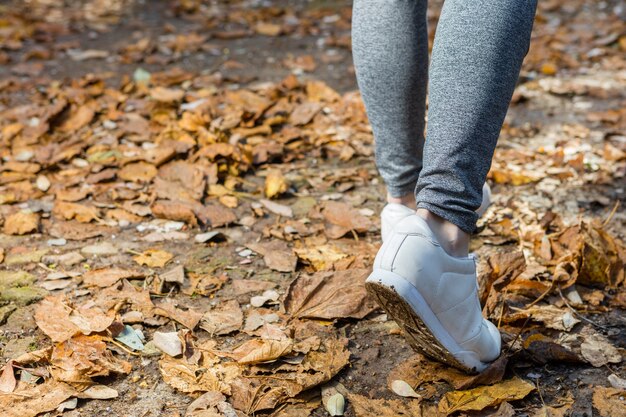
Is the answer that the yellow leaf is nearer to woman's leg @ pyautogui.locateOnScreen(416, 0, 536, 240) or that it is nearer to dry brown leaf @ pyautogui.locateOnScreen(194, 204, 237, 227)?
dry brown leaf @ pyautogui.locateOnScreen(194, 204, 237, 227)

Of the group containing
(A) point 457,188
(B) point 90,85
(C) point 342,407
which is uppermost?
(A) point 457,188

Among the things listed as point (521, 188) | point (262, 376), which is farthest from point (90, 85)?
point (262, 376)

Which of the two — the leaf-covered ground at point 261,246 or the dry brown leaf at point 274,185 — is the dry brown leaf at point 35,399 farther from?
the dry brown leaf at point 274,185

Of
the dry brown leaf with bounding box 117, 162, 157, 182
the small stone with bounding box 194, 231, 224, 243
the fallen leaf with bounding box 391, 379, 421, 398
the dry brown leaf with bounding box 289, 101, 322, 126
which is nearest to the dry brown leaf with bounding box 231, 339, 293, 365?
the fallen leaf with bounding box 391, 379, 421, 398

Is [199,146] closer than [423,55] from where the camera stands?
No

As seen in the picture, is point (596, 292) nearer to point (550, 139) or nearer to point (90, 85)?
Result: point (550, 139)

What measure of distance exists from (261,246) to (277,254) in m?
0.07

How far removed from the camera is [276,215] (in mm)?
2018

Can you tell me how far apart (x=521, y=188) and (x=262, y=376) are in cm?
124

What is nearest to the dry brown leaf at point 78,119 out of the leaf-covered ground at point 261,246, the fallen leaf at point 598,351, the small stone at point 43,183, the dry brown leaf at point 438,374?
the leaf-covered ground at point 261,246

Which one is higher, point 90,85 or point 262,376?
point 262,376

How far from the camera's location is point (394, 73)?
1343mm

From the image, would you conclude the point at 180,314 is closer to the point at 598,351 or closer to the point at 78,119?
the point at 598,351

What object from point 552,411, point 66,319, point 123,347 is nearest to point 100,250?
point 66,319
